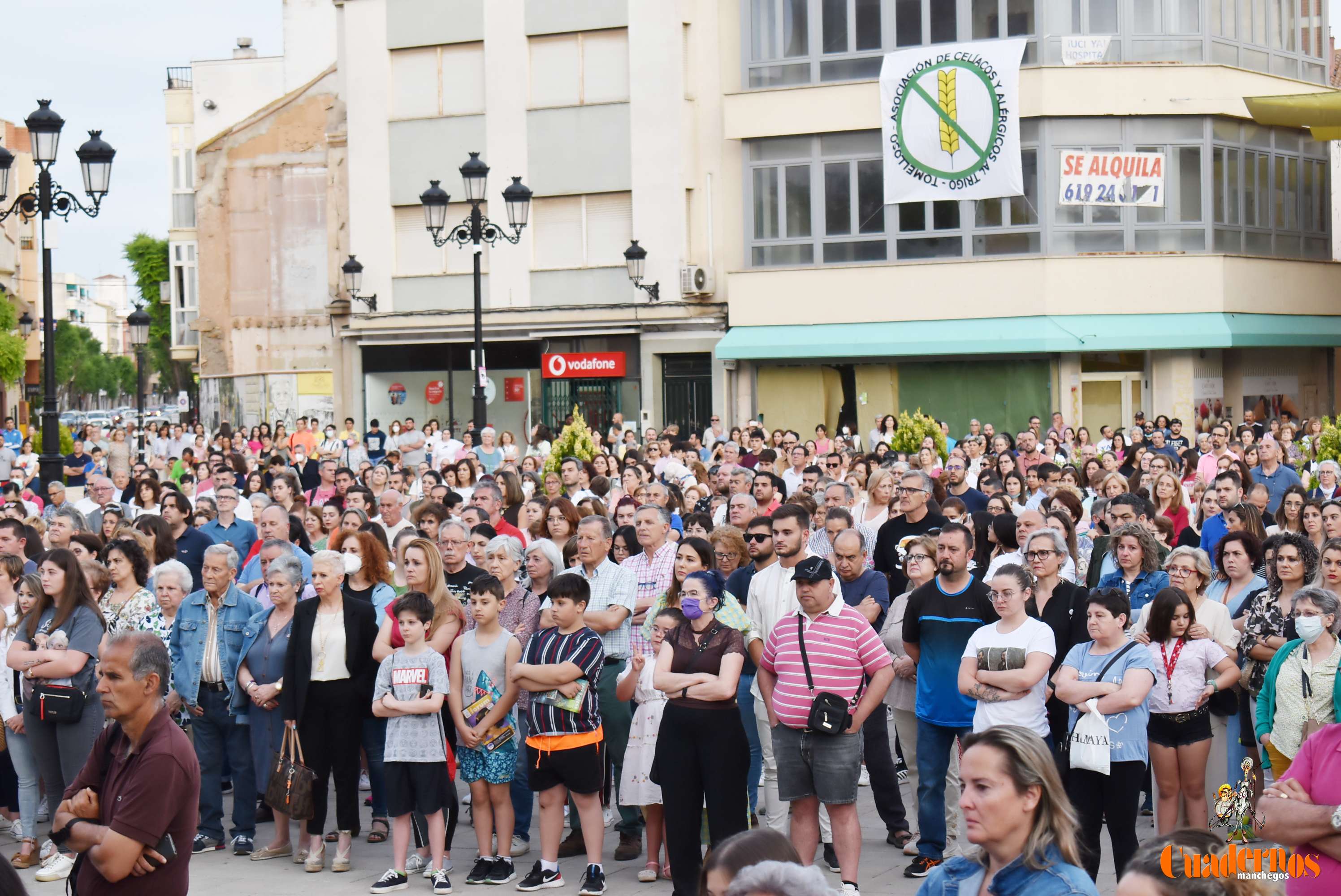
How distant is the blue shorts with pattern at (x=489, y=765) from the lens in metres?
8.93

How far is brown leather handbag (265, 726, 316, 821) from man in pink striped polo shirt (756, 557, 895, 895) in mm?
2955

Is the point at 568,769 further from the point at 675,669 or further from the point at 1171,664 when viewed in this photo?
the point at 1171,664

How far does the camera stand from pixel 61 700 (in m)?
9.26

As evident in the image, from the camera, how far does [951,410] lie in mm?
31297

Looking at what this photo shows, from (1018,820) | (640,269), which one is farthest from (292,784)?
(640,269)

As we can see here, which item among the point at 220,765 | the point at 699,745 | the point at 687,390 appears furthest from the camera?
the point at 687,390

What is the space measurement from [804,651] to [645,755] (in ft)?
4.60

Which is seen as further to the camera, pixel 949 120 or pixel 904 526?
pixel 949 120

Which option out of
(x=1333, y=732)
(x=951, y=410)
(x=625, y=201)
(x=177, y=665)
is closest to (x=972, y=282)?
(x=951, y=410)

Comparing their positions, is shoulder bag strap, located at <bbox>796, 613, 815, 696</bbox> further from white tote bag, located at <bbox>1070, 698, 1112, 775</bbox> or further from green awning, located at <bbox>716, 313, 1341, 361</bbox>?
green awning, located at <bbox>716, 313, 1341, 361</bbox>

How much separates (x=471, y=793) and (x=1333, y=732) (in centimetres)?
530

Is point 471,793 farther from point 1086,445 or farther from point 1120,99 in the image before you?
point 1120,99

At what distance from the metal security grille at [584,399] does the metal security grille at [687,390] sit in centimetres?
115

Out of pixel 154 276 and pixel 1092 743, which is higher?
pixel 154 276
